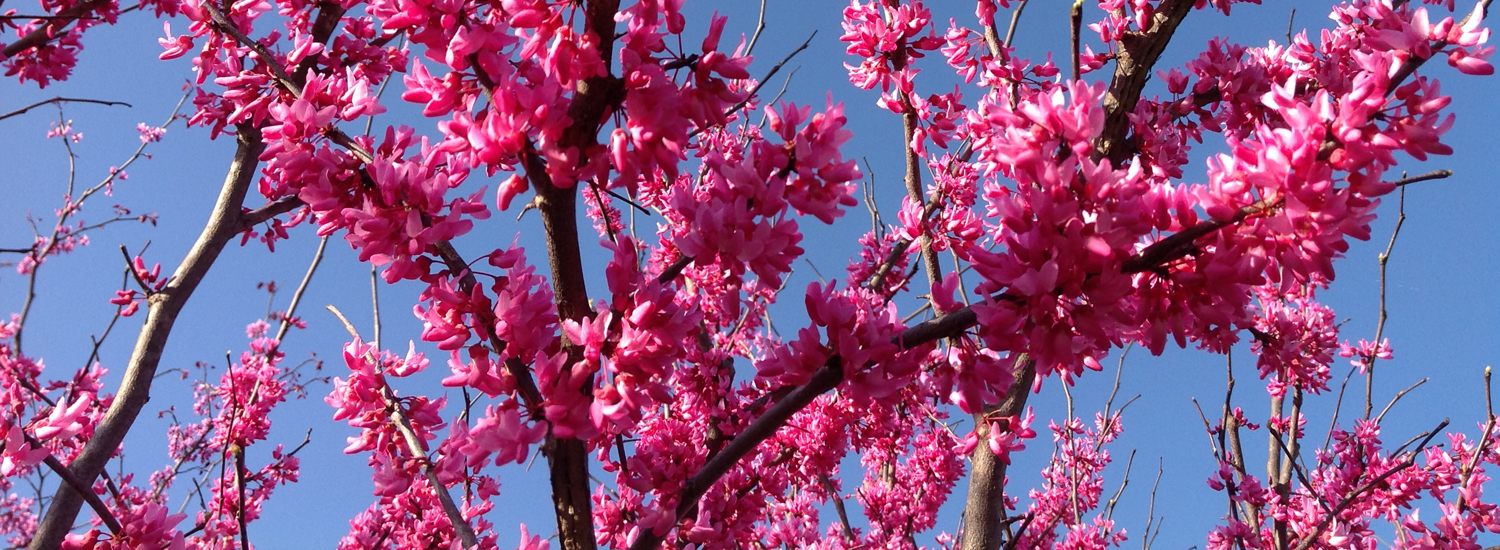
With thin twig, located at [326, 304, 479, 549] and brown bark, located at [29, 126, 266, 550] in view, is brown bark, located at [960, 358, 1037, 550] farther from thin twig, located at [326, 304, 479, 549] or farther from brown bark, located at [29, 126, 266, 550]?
brown bark, located at [29, 126, 266, 550]

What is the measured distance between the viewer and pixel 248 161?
11.5ft

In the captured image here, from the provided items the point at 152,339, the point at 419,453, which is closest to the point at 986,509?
the point at 419,453

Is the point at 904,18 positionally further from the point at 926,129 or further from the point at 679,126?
the point at 679,126

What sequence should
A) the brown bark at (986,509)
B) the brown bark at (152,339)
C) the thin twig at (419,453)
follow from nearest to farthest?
1. the thin twig at (419,453)
2. the brown bark at (152,339)
3. the brown bark at (986,509)

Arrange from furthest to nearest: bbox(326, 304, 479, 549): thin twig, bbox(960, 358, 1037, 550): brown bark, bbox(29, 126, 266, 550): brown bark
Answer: bbox(960, 358, 1037, 550): brown bark
bbox(29, 126, 266, 550): brown bark
bbox(326, 304, 479, 549): thin twig

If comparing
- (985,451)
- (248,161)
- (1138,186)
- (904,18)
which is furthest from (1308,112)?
(248,161)

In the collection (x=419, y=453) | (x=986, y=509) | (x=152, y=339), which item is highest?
(x=152, y=339)

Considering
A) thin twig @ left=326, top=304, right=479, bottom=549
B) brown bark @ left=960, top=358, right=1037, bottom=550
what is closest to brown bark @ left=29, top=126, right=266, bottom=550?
thin twig @ left=326, top=304, right=479, bottom=549

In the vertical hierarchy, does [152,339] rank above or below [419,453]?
above

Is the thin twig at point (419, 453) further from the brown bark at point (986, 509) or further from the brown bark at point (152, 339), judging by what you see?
the brown bark at point (986, 509)

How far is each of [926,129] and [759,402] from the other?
2.00 metres

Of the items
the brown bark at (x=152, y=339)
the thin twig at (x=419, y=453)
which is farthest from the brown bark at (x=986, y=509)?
the brown bark at (x=152, y=339)

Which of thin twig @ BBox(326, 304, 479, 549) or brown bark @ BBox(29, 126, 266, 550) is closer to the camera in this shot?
thin twig @ BBox(326, 304, 479, 549)

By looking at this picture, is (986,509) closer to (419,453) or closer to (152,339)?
(419,453)
